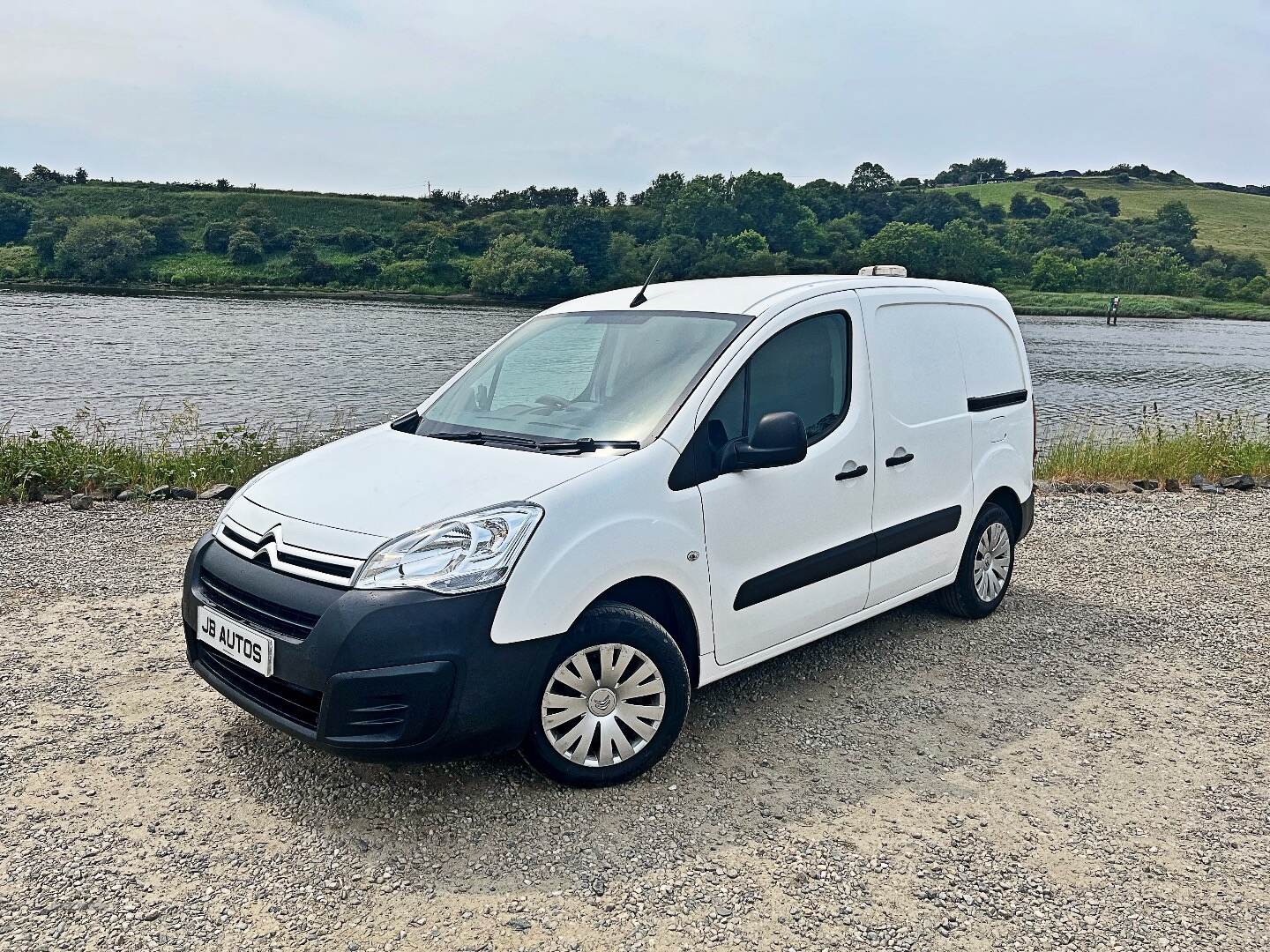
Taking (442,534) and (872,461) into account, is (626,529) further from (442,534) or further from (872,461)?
(872,461)

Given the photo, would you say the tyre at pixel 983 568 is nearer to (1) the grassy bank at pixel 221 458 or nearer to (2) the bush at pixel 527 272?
(1) the grassy bank at pixel 221 458

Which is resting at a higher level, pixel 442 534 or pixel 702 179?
pixel 702 179

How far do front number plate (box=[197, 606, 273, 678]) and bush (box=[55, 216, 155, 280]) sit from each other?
8368 cm

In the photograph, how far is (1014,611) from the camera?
6.22m

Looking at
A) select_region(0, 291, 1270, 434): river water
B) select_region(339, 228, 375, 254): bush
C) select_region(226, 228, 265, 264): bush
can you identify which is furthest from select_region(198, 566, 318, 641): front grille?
select_region(339, 228, 375, 254): bush

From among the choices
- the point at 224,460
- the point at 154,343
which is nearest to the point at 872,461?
the point at 224,460

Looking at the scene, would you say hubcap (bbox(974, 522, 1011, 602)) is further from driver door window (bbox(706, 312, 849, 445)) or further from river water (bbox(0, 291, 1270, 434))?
river water (bbox(0, 291, 1270, 434))

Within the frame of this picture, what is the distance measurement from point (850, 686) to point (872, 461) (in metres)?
1.15

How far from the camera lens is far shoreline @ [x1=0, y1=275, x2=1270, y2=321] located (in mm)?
72625

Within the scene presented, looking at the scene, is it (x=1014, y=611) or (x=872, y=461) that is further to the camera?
(x=1014, y=611)

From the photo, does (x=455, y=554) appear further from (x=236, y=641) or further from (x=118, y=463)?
(x=118, y=463)

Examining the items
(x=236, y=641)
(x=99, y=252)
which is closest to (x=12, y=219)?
(x=99, y=252)

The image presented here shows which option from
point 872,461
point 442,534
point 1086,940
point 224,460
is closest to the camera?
point 1086,940

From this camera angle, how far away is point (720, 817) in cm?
358
